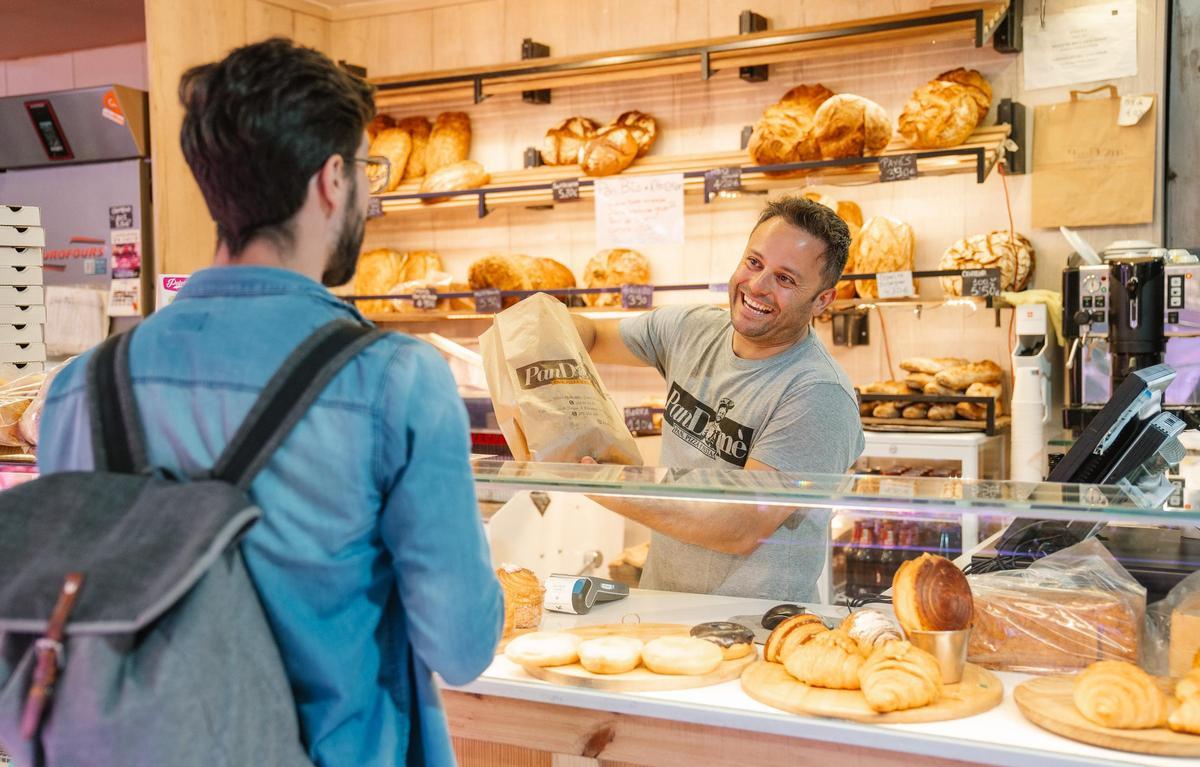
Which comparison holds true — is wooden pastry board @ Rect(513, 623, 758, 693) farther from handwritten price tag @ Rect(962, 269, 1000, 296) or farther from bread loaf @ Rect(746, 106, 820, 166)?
bread loaf @ Rect(746, 106, 820, 166)

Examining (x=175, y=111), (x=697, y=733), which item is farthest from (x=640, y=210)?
(x=697, y=733)

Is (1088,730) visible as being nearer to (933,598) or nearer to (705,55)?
(933,598)

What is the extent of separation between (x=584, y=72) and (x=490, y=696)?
3.38 metres

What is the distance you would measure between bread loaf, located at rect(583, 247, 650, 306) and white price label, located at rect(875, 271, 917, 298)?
1.08 metres

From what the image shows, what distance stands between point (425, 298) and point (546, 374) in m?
2.67

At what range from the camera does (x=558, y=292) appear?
4316 millimetres

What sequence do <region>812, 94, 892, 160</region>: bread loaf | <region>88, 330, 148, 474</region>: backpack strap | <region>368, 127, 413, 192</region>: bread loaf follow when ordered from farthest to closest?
<region>368, 127, 413, 192</region>: bread loaf → <region>812, 94, 892, 160</region>: bread loaf → <region>88, 330, 148, 474</region>: backpack strap

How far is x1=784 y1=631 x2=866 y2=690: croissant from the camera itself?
146 centimetres

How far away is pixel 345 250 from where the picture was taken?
1103 mm

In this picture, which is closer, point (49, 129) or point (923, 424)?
point (923, 424)

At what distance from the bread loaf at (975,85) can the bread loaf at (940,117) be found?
24 millimetres

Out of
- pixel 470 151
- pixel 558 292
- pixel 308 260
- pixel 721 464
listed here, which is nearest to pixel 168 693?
pixel 308 260

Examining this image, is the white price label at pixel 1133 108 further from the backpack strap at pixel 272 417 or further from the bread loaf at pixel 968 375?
the backpack strap at pixel 272 417

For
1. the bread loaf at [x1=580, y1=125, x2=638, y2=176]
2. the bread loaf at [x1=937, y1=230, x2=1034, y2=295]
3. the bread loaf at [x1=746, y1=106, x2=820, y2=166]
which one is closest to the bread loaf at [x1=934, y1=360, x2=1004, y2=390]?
the bread loaf at [x1=937, y1=230, x2=1034, y2=295]
